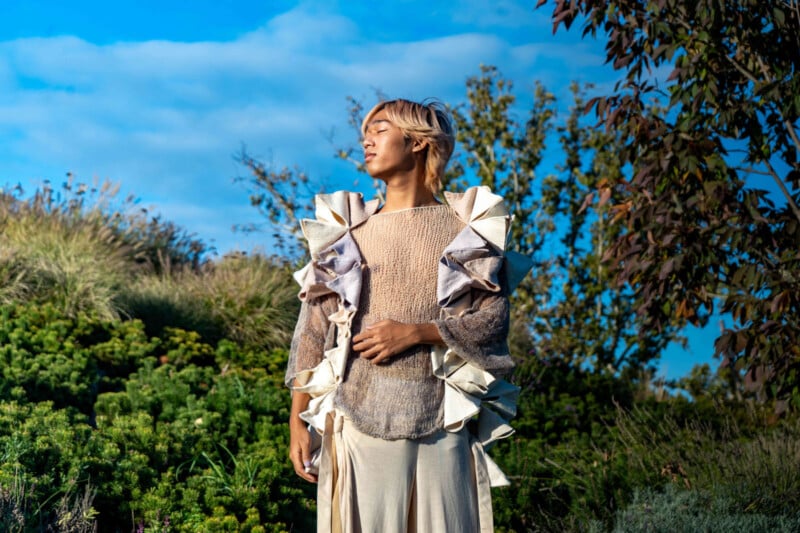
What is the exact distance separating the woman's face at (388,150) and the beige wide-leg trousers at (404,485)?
0.80m

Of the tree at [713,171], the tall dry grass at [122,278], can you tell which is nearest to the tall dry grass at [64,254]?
the tall dry grass at [122,278]

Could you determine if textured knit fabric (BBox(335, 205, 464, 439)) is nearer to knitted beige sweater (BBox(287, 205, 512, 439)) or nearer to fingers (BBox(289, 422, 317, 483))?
knitted beige sweater (BBox(287, 205, 512, 439))

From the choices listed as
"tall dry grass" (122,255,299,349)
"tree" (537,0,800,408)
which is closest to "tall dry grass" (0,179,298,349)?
"tall dry grass" (122,255,299,349)

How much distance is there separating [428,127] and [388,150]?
0.15 metres

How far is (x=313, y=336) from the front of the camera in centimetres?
277

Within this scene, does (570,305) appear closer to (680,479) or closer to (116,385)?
(680,479)

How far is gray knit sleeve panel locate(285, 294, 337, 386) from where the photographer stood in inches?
108

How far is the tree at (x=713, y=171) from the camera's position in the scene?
4703 millimetres

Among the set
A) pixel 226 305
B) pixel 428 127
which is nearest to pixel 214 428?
pixel 428 127

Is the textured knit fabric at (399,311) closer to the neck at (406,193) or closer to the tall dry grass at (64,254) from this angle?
the neck at (406,193)

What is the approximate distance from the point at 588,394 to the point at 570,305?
207 cm

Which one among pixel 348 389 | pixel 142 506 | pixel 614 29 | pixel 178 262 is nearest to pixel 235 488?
pixel 142 506

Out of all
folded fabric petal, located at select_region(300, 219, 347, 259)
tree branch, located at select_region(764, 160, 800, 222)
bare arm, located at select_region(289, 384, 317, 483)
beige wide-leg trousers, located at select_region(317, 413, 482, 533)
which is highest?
tree branch, located at select_region(764, 160, 800, 222)

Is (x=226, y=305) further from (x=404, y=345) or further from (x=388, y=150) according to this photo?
(x=404, y=345)
